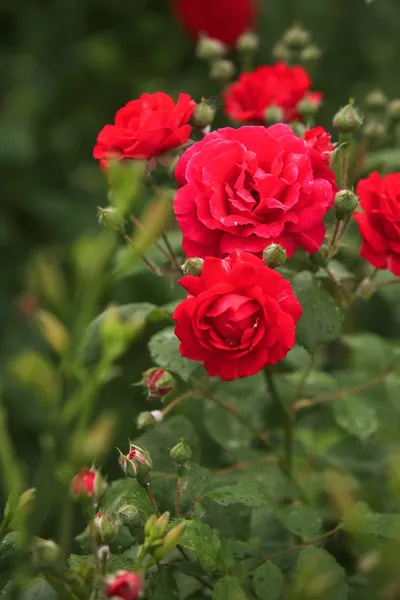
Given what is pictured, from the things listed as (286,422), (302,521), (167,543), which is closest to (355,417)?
(286,422)

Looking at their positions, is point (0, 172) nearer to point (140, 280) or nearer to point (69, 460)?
point (140, 280)

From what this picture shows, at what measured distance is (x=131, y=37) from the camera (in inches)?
107

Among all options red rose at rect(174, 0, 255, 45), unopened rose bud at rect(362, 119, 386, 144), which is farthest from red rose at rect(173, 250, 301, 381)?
red rose at rect(174, 0, 255, 45)

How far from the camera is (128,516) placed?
843 mm

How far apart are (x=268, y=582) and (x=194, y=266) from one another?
359 mm

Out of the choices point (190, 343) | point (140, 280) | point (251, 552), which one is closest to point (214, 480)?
point (251, 552)

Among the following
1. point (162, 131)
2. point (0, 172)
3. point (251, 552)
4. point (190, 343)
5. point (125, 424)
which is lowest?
point (125, 424)

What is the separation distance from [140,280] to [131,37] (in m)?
0.96

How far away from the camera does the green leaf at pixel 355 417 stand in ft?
3.76

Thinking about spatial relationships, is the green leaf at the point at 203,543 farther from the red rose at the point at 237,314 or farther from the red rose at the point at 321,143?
the red rose at the point at 321,143

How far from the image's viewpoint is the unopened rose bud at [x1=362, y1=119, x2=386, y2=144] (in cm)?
131

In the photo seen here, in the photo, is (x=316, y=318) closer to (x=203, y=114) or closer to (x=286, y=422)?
(x=286, y=422)

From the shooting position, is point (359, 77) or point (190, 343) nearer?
point (190, 343)

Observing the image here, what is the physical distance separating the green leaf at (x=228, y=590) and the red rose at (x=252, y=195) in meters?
0.35
